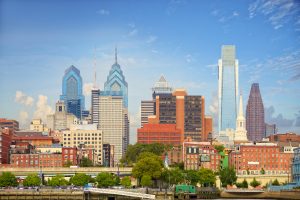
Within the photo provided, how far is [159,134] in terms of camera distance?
587 ft

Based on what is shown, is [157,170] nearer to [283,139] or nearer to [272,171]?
[272,171]

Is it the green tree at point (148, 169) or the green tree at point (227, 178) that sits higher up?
the green tree at point (148, 169)

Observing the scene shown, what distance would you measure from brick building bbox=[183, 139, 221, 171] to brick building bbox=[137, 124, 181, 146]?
63127 mm

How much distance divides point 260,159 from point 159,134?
65922mm

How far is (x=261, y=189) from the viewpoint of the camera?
301ft

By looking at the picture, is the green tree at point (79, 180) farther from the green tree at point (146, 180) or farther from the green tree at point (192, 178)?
the green tree at point (192, 178)

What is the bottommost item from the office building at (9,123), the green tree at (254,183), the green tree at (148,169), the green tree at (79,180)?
the green tree at (254,183)

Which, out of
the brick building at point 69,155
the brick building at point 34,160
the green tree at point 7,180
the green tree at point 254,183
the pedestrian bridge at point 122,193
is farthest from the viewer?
the brick building at point 69,155

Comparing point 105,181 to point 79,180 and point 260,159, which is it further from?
point 260,159

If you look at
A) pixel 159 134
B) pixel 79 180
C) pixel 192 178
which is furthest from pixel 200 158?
pixel 159 134

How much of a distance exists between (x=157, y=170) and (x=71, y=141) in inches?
3304

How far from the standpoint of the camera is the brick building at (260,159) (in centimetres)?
11400

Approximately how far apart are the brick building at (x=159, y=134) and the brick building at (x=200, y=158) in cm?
6313

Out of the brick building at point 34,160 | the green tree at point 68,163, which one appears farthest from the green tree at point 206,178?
the brick building at point 34,160
